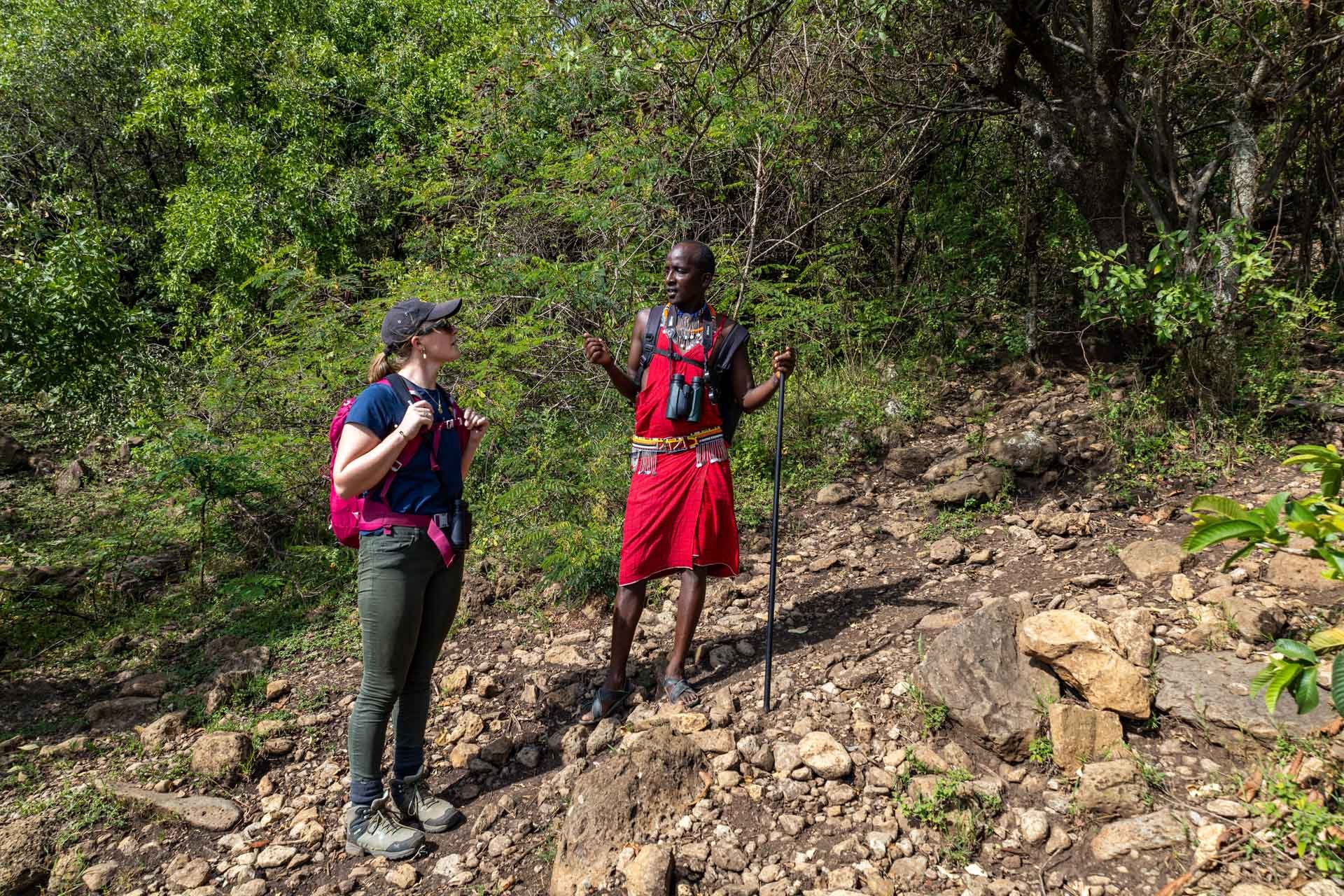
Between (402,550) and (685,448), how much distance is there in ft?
4.09

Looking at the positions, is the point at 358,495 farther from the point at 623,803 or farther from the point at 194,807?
the point at 194,807

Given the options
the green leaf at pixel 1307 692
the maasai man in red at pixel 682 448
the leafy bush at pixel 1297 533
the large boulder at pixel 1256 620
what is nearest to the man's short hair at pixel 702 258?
the maasai man in red at pixel 682 448

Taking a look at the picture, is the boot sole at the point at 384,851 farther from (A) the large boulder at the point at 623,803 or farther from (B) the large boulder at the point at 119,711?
(B) the large boulder at the point at 119,711

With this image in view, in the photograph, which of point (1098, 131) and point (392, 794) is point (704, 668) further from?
point (1098, 131)

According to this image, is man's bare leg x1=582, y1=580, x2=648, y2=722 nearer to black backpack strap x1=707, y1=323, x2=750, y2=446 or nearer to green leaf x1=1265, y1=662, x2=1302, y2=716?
black backpack strap x1=707, y1=323, x2=750, y2=446

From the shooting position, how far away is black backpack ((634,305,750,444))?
11.2ft

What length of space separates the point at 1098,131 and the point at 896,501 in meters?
2.96

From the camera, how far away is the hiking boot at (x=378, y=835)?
9.42ft

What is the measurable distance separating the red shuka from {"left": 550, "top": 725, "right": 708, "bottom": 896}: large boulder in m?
0.71

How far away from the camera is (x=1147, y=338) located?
5.93 m

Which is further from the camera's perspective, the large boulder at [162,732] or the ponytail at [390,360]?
the large boulder at [162,732]

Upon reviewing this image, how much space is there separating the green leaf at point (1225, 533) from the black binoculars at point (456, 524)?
6.98ft

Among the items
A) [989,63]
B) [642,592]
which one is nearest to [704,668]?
[642,592]

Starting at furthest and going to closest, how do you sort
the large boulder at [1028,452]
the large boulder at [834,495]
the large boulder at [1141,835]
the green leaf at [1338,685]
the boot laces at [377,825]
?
the large boulder at [834,495] → the large boulder at [1028,452] → the boot laces at [377,825] → the large boulder at [1141,835] → the green leaf at [1338,685]
